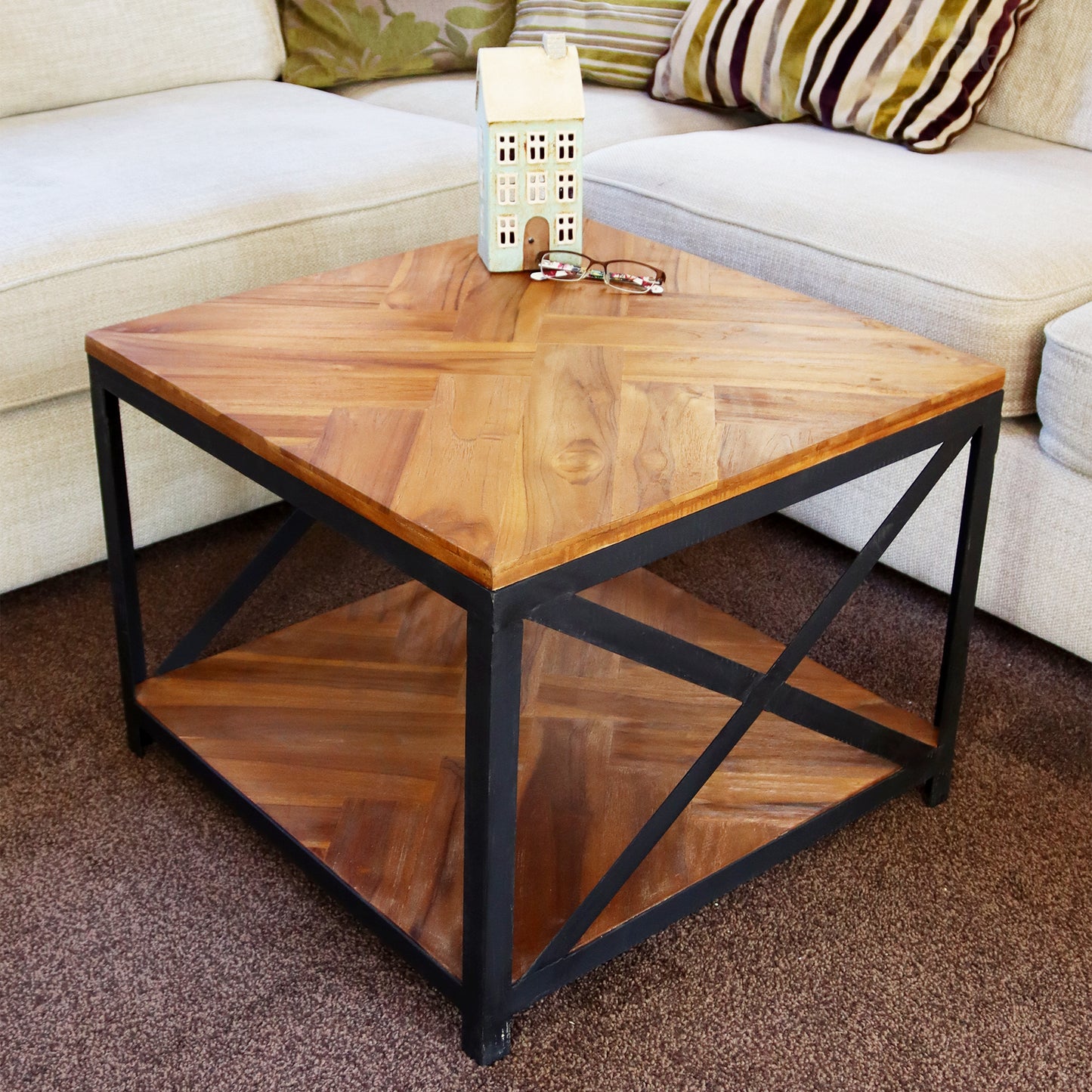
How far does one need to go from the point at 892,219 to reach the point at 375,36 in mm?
998

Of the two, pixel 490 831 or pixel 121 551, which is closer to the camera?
pixel 490 831

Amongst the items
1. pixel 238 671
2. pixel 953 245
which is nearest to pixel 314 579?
pixel 238 671

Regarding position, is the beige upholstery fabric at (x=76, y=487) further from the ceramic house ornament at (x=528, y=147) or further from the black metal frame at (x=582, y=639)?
the ceramic house ornament at (x=528, y=147)

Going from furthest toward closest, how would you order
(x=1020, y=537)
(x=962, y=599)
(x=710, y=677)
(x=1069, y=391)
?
1. (x=1020, y=537)
2. (x=1069, y=391)
3. (x=962, y=599)
4. (x=710, y=677)

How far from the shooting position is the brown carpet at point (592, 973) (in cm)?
93

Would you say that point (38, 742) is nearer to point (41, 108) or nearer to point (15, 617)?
point (15, 617)

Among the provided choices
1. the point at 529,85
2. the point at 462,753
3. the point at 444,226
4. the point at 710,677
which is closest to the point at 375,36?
the point at 444,226

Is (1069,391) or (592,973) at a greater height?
(1069,391)

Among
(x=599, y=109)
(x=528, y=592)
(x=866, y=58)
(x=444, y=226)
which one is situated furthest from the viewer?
(x=599, y=109)

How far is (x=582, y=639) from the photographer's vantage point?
82cm

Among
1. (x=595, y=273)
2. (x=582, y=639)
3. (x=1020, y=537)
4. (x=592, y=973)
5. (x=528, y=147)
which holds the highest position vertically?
(x=528, y=147)

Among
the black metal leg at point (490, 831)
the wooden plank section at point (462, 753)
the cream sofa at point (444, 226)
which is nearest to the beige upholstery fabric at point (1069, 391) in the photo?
the cream sofa at point (444, 226)

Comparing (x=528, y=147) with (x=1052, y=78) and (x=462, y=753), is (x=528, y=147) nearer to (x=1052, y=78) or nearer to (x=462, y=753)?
(x=462, y=753)

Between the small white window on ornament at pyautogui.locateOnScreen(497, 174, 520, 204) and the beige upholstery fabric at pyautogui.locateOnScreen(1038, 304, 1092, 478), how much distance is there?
0.54 m
